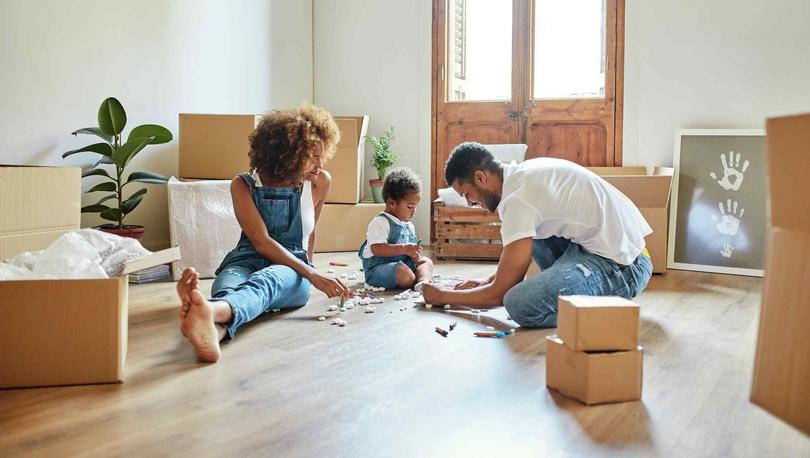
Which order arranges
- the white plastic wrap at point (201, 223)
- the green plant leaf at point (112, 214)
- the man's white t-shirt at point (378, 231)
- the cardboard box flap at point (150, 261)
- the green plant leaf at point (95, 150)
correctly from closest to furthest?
the cardboard box flap at point (150, 261) < the man's white t-shirt at point (378, 231) < the green plant leaf at point (95, 150) < the green plant leaf at point (112, 214) < the white plastic wrap at point (201, 223)

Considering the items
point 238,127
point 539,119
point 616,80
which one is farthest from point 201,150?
point 616,80

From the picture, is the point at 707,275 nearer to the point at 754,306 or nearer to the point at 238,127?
the point at 754,306

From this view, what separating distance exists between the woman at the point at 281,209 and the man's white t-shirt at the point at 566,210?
2.22 ft

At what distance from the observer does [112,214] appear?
3715 millimetres

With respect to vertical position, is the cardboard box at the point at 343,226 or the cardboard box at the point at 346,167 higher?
the cardboard box at the point at 346,167

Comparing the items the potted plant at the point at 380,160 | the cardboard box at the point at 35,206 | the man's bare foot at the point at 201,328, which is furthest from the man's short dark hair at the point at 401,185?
the potted plant at the point at 380,160

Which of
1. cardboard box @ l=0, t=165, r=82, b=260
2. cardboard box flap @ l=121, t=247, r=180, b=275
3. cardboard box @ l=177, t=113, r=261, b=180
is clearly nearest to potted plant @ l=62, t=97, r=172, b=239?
cardboard box @ l=177, t=113, r=261, b=180

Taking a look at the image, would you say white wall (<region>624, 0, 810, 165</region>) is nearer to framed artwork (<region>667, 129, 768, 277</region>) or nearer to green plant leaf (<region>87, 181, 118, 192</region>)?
framed artwork (<region>667, 129, 768, 277</region>)

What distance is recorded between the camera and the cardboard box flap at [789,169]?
1.06 metres

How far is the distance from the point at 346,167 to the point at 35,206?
2537 mm

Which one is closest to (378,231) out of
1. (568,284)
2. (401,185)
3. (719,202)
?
(401,185)

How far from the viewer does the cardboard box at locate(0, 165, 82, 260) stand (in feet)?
8.31

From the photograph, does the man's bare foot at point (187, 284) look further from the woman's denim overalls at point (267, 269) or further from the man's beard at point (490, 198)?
the man's beard at point (490, 198)

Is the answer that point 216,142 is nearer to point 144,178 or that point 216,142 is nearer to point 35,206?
point 144,178
